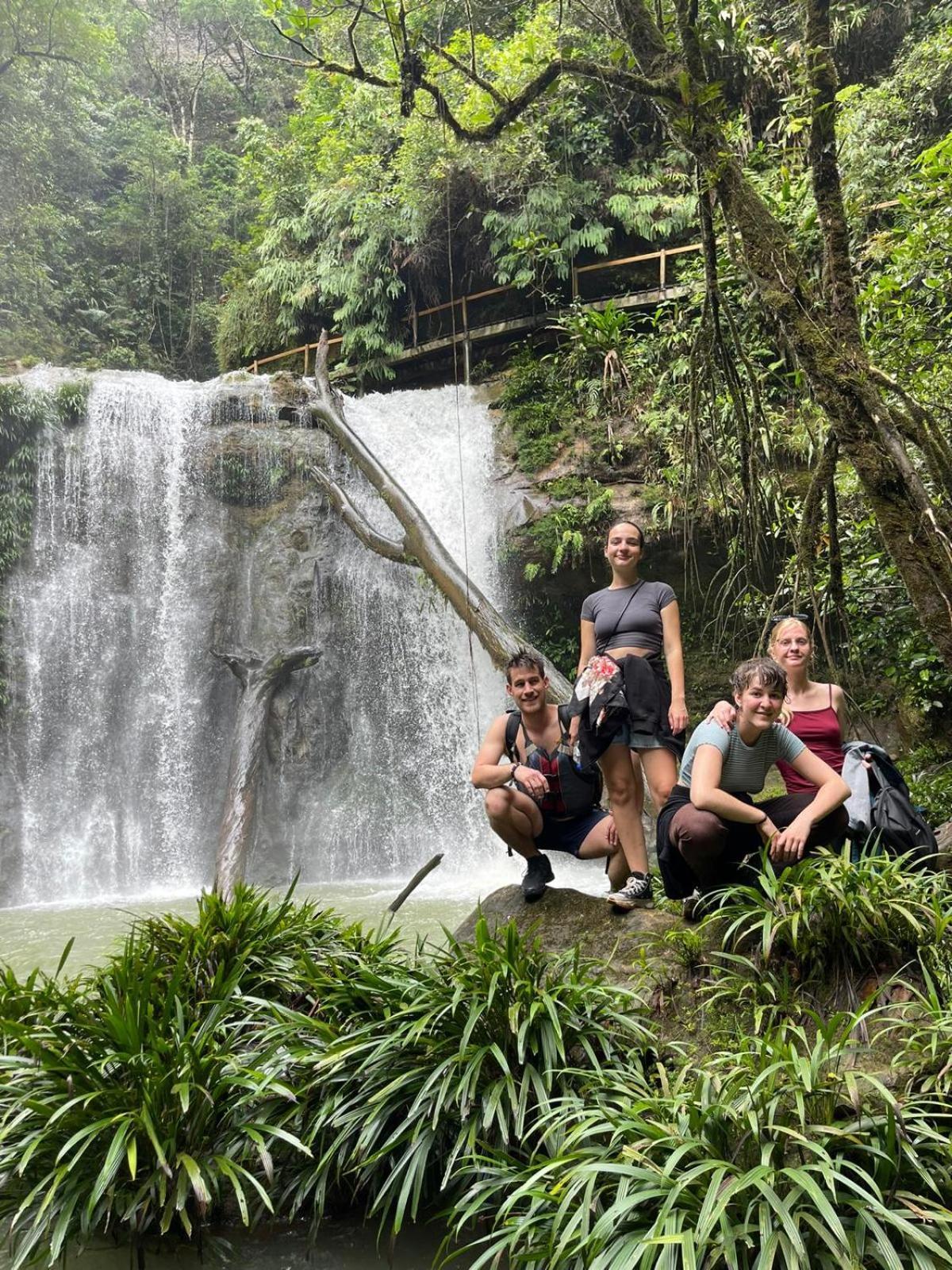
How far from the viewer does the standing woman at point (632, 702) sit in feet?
13.3

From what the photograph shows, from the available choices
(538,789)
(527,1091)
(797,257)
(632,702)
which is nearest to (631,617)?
(632,702)

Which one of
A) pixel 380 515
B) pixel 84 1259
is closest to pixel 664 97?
pixel 84 1259

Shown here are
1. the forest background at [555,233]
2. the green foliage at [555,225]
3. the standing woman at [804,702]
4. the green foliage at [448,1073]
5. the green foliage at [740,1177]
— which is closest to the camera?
the green foliage at [740,1177]

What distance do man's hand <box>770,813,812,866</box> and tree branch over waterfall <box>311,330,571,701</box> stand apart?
148 inches

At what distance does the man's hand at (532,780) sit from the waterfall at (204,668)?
7.18m

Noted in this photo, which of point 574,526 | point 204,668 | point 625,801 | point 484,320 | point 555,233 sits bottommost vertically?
point 625,801

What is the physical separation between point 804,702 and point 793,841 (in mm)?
907

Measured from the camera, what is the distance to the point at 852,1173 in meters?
2.33

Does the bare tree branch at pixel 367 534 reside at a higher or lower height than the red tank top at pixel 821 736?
higher

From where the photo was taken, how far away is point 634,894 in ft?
13.2

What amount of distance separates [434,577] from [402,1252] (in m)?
6.63

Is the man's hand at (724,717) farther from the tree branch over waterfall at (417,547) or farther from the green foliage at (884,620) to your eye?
the green foliage at (884,620)

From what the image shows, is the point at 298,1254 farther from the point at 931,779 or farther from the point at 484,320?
the point at 484,320

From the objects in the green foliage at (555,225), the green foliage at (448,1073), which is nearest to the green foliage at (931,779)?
the green foliage at (448,1073)
